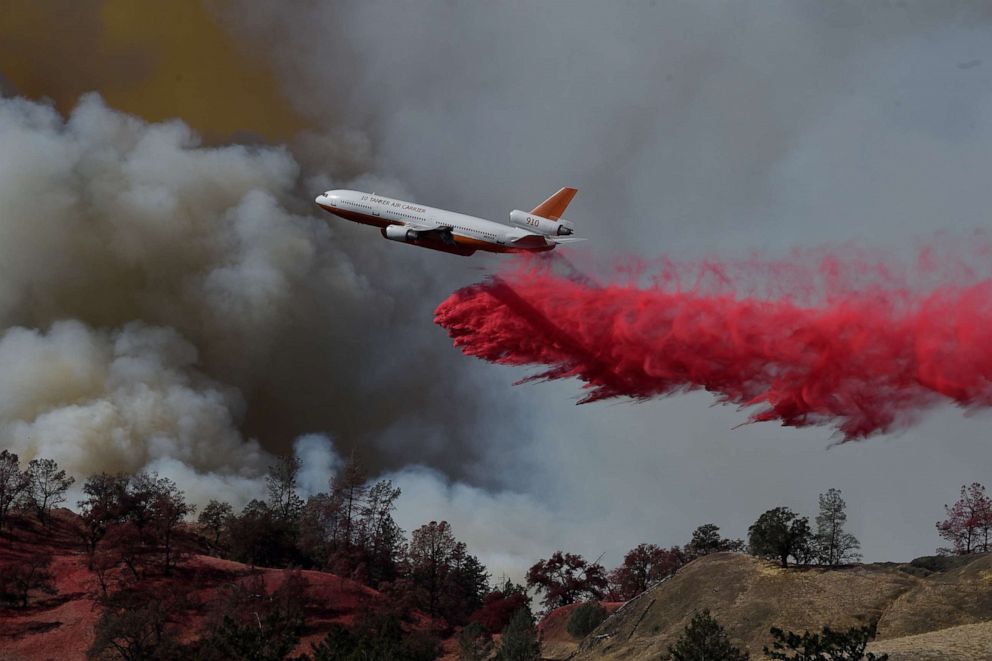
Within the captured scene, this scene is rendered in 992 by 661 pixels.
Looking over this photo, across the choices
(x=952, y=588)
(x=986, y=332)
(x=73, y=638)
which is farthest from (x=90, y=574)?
(x=986, y=332)

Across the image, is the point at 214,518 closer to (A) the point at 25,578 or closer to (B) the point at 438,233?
(A) the point at 25,578

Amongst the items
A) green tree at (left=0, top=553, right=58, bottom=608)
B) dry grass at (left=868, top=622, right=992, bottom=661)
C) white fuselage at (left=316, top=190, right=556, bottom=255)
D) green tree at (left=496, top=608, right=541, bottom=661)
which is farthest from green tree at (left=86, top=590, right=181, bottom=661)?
dry grass at (left=868, top=622, right=992, bottom=661)

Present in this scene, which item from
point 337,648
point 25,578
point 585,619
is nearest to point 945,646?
point 337,648

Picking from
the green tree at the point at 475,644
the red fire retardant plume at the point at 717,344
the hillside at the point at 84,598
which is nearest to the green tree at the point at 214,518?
the hillside at the point at 84,598

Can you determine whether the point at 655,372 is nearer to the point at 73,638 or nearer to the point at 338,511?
the point at 73,638

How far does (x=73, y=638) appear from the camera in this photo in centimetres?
10112

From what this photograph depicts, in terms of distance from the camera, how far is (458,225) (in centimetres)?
7075

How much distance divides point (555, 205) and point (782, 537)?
38023 mm

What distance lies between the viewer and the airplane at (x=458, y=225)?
68812 mm

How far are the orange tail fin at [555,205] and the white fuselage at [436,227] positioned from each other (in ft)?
14.4

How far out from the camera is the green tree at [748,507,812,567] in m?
88.9

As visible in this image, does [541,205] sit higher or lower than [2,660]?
higher

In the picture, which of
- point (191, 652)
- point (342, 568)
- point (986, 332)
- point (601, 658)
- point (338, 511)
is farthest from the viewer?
point (338, 511)

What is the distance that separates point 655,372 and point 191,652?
41.0 meters
